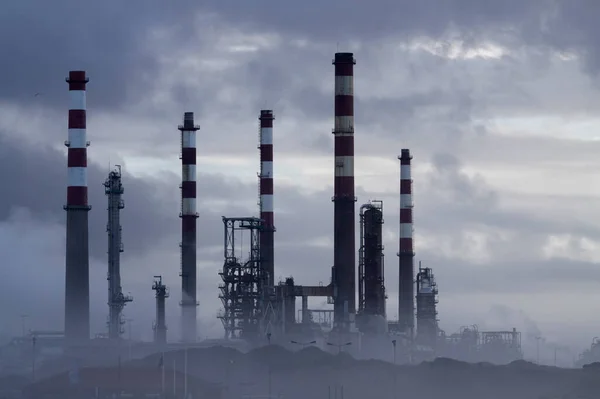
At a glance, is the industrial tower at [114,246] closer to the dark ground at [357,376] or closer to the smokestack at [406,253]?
the dark ground at [357,376]

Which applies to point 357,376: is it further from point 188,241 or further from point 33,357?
point 188,241

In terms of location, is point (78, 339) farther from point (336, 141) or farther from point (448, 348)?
point (448, 348)

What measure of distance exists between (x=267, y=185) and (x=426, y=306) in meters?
14.1

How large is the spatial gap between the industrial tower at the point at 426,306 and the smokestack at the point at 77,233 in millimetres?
27208

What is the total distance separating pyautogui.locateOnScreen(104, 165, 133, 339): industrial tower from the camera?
79.7 metres

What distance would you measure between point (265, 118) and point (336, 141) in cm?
1187

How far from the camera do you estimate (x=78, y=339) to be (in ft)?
234

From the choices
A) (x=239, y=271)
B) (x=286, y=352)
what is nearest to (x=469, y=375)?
(x=286, y=352)

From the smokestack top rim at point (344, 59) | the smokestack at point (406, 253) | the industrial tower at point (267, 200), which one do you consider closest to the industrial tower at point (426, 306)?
the smokestack at point (406, 253)

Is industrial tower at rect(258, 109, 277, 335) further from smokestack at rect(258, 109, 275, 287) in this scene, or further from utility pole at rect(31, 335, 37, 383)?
utility pole at rect(31, 335, 37, 383)

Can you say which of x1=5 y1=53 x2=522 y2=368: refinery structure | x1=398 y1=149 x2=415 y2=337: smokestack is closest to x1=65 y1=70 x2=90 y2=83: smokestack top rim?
x1=5 y1=53 x2=522 y2=368: refinery structure

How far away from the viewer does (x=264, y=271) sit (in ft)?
255

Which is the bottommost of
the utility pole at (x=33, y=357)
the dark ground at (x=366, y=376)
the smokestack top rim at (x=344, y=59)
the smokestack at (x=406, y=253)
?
the dark ground at (x=366, y=376)

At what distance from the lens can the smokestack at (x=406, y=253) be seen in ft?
296
